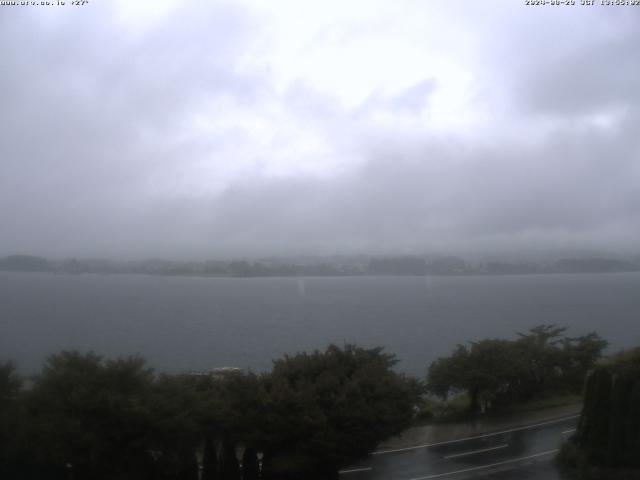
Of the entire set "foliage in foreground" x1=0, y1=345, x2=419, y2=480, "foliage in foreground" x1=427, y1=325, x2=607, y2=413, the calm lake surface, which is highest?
"foliage in foreground" x1=0, y1=345, x2=419, y2=480

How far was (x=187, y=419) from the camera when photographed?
42.8 ft

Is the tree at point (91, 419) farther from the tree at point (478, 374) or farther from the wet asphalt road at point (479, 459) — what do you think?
the tree at point (478, 374)

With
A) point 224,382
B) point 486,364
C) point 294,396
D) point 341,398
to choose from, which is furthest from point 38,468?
point 486,364

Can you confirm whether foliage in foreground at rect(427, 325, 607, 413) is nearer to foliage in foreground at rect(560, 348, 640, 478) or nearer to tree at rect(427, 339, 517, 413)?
tree at rect(427, 339, 517, 413)

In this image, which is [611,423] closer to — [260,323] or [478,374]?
[478,374]

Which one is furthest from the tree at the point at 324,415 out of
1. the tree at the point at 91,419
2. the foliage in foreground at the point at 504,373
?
the foliage in foreground at the point at 504,373

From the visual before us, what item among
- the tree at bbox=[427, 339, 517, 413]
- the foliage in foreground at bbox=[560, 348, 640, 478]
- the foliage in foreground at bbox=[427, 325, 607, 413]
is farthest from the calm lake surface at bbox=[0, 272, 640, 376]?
the foliage in foreground at bbox=[560, 348, 640, 478]

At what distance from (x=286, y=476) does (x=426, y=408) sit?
12172 millimetres

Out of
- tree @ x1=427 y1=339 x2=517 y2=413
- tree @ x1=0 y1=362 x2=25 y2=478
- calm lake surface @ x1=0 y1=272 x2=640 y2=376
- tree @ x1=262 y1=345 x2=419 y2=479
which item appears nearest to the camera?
tree @ x1=0 y1=362 x2=25 y2=478

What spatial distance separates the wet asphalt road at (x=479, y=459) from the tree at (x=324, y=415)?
74.4 inches

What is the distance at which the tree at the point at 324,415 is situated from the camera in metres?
14.3

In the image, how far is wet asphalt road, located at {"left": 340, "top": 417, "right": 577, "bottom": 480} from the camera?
53.4 feet

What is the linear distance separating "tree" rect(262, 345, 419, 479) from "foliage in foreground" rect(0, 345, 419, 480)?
0.09ft

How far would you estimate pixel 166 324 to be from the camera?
65.1m
